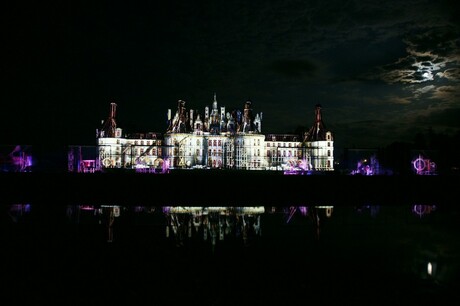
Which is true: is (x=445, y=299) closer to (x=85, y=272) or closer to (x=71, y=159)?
(x=85, y=272)

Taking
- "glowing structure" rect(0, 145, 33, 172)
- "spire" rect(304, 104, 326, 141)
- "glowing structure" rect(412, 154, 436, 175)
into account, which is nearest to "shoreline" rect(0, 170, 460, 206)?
"glowing structure" rect(0, 145, 33, 172)

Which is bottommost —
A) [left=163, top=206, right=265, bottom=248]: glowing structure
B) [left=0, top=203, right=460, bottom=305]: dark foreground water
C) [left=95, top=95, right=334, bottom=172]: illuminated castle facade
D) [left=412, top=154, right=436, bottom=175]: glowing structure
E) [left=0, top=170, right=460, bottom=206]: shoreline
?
[left=0, top=203, right=460, bottom=305]: dark foreground water

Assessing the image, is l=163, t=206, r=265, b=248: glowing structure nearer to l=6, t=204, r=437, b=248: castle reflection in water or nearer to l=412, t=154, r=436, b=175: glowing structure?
l=6, t=204, r=437, b=248: castle reflection in water

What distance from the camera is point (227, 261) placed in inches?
380

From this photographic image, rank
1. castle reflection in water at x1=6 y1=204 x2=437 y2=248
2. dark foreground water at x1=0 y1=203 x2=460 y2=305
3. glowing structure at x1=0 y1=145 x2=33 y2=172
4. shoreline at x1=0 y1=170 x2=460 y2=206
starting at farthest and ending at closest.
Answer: glowing structure at x1=0 y1=145 x2=33 y2=172, shoreline at x1=0 y1=170 x2=460 y2=206, castle reflection in water at x1=6 y1=204 x2=437 y2=248, dark foreground water at x1=0 y1=203 x2=460 y2=305

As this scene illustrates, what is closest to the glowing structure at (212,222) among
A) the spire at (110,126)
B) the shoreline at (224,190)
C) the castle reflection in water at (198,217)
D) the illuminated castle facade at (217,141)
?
the castle reflection in water at (198,217)

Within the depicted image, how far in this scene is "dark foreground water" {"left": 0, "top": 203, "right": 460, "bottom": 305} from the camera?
24.7ft

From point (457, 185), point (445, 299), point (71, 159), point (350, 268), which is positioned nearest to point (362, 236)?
point (350, 268)

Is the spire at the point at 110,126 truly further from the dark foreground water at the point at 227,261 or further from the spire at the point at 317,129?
the dark foreground water at the point at 227,261

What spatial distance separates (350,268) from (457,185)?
25.8 meters

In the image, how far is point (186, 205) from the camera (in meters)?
22.2

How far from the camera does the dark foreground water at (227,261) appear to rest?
297 inches

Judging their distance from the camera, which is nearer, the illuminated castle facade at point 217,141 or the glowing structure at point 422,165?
the glowing structure at point 422,165

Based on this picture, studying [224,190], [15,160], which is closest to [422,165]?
[224,190]
